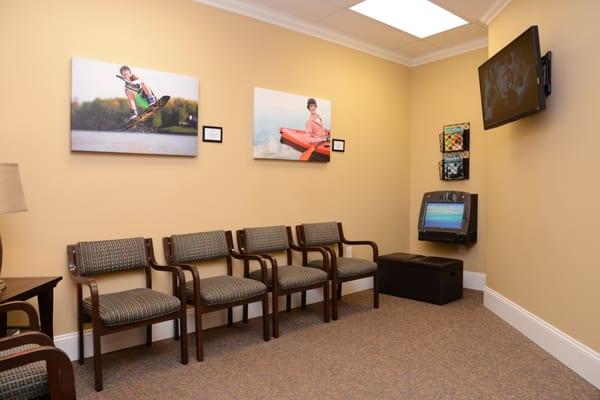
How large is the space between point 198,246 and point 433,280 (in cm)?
237

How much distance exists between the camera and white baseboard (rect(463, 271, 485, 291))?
4906 mm

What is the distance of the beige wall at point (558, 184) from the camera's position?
8.60 feet

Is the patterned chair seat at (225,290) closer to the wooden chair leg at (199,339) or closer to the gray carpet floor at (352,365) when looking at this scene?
the wooden chair leg at (199,339)

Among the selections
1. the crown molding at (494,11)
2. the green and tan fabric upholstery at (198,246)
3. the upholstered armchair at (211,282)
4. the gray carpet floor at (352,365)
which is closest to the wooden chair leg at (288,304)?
the gray carpet floor at (352,365)

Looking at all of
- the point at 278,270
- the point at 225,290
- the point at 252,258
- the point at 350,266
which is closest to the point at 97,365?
the point at 225,290

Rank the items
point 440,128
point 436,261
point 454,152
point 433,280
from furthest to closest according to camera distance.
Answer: point 440,128 → point 454,152 → point 436,261 → point 433,280

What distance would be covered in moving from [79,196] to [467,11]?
3721mm

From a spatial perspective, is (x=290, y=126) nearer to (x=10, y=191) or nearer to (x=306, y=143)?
(x=306, y=143)

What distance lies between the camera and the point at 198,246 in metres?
3.44

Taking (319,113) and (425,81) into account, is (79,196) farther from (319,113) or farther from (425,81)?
(425,81)

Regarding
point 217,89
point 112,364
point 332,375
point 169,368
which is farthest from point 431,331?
point 217,89

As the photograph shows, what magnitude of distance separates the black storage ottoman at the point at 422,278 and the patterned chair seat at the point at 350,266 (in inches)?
23.1

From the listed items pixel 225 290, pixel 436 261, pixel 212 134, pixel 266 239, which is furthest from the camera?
pixel 436 261

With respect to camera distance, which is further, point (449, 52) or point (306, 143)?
point (449, 52)
